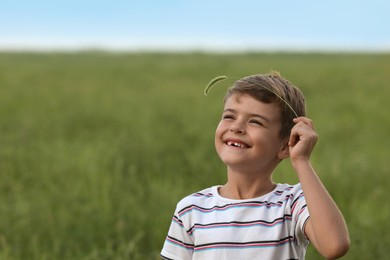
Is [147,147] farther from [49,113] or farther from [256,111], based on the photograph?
[256,111]

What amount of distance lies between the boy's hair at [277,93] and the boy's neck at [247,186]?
179 mm

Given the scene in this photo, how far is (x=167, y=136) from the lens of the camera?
689 cm

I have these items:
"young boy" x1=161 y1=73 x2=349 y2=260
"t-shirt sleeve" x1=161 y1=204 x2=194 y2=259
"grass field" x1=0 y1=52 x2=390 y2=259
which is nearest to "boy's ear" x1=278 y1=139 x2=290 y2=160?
"young boy" x1=161 y1=73 x2=349 y2=260

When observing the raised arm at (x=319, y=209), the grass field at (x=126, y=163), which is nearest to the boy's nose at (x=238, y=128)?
the raised arm at (x=319, y=209)

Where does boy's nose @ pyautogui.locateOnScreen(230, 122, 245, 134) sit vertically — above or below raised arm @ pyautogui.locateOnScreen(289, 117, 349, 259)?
above

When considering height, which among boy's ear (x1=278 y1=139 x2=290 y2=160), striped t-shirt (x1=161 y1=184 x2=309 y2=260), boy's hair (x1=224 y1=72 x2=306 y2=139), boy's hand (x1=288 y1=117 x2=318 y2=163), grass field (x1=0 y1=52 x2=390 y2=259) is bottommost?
grass field (x1=0 y1=52 x2=390 y2=259)

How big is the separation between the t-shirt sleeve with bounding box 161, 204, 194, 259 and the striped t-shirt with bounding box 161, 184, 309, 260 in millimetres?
28

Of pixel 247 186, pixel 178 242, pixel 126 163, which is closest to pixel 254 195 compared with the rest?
pixel 247 186

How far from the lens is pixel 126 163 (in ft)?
18.9

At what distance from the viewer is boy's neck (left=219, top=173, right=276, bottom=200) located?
2.30 meters

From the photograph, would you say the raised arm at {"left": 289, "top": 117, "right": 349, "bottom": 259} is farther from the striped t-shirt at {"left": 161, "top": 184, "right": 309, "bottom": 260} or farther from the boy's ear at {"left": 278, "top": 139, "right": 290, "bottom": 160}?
the boy's ear at {"left": 278, "top": 139, "right": 290, "bottom": 160}

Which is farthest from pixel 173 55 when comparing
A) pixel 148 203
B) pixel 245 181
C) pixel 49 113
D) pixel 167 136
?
pixel 245 181

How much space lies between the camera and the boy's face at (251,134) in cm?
223

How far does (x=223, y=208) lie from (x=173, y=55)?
22158 mm
